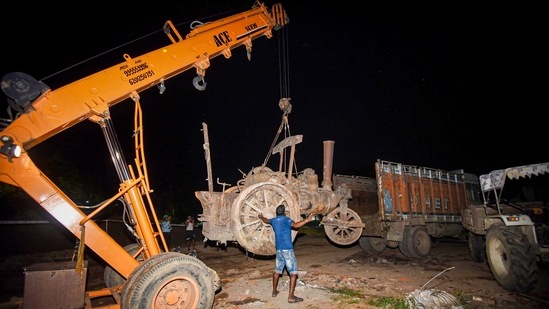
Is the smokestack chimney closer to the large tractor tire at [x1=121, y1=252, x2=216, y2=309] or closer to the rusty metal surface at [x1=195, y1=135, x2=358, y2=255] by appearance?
the rusty metal surface at [x1=195, y1=135, x2=358, y2=255]

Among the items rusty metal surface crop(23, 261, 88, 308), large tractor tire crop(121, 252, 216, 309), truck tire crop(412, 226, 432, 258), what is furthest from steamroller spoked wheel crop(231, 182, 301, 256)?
truck tire crop(412, 226, 432, 258)

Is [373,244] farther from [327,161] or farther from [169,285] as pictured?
[169,285]

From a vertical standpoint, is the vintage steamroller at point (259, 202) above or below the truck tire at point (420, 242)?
above

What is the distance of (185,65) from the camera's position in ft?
19.4

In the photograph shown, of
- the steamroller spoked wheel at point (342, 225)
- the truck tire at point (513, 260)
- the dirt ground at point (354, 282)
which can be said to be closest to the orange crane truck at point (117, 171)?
the dirt ground at point (354, 282)

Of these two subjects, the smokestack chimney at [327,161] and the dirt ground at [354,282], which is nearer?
the dirt ground at [354,282]

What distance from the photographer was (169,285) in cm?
451

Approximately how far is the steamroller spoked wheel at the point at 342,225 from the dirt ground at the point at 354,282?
921 millimetres

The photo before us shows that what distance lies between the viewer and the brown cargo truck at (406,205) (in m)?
9.50

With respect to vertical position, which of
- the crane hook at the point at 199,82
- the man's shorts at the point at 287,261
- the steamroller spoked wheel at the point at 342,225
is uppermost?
the crane hook at the point at 199,82

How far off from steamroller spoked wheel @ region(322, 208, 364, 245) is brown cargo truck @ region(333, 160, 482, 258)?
1230mm

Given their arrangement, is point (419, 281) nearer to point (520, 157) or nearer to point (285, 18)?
point (285, 18)

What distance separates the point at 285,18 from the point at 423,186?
Answer: 7.43 m

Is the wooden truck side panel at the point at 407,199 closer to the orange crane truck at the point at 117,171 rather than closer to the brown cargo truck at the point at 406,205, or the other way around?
the brown cargo truck at the point at 406,205
